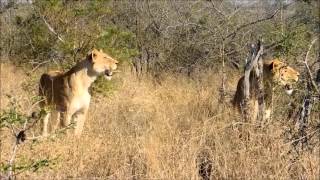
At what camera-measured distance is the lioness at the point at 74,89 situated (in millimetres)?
7508

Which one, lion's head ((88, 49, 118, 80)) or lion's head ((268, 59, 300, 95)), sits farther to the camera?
lion's head ((88, 49, 118, 80))

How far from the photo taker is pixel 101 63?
306 inches

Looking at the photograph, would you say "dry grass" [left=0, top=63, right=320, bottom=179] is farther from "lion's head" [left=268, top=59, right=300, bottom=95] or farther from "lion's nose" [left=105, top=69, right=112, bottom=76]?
"lion's nose" [left=105, top=69, right=112, bottom=76]

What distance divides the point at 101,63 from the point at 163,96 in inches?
85.2

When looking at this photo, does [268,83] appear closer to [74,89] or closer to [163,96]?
[74,89]

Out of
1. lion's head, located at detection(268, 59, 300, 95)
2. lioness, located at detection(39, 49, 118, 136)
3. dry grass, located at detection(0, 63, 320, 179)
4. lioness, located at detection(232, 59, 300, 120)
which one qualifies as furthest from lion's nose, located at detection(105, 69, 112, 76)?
lion's head, located at detection(268, 59, 300, 95)

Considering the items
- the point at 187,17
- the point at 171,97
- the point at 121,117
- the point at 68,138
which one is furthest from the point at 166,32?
the point at 68,138

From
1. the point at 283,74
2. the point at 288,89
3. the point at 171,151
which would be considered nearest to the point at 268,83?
the point at 283,74

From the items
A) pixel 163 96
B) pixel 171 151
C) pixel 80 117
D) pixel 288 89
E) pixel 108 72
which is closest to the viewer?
pixel 171 151

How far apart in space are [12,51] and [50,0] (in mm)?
5167

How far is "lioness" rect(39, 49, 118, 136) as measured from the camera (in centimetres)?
751

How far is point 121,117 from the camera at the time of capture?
306 inches

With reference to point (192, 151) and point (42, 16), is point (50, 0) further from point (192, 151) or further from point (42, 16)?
point (192, 151)

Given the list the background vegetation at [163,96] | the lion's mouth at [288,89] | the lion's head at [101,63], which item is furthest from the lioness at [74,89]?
the lion's mouth at [288,89]
